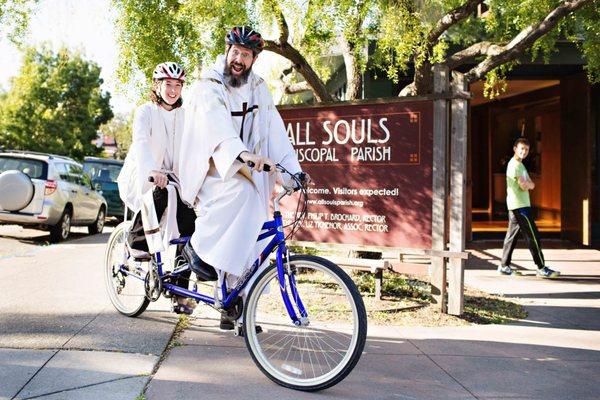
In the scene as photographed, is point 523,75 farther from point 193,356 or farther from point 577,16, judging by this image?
point 193,356

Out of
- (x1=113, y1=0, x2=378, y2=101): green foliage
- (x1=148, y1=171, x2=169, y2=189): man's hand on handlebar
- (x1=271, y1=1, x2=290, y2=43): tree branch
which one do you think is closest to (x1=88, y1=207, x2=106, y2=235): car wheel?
(x1=113, y1=0, x2=378, y2=101): green foliage

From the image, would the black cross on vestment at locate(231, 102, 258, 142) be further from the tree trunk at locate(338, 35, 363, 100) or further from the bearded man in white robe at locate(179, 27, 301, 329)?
the tree trunk at locate(338, 35, 363, 100)

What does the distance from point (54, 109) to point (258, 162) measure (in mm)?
45735

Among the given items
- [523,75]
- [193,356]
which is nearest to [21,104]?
[523,75]

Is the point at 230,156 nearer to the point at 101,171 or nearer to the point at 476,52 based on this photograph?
the point at 476,52

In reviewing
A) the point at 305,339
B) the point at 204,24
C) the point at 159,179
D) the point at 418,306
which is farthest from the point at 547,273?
the point at 159,179

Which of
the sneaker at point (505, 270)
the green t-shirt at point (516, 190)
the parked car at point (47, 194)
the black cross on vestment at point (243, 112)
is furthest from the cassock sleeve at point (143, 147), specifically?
the parked car at point (47, 194)

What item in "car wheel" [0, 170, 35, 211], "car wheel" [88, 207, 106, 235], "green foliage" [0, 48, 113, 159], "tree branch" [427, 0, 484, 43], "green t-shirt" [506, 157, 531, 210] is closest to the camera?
"tree branch" [427, 0, 484, 43]

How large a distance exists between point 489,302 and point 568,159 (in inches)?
329

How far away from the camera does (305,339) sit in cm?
451

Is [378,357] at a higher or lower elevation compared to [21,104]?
lower

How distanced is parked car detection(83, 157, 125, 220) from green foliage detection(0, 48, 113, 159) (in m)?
24.5

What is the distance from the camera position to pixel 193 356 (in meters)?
4.52

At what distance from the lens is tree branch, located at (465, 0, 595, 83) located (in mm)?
7594
